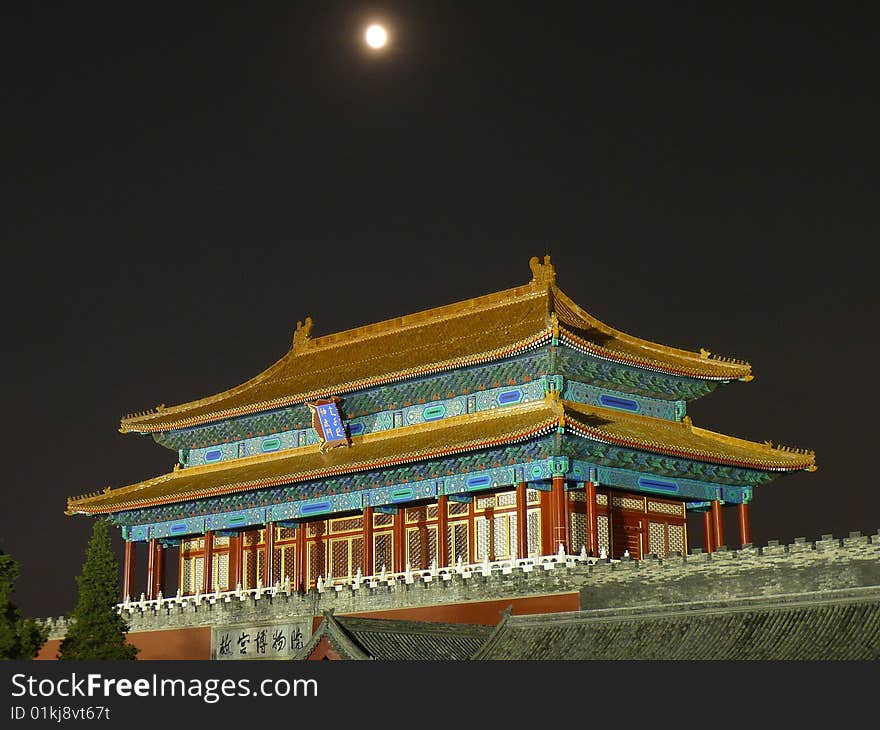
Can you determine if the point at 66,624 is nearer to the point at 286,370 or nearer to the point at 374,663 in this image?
the point at 286,370

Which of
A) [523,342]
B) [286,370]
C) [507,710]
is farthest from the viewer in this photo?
[286,370]

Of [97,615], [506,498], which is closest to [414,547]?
[506,498]

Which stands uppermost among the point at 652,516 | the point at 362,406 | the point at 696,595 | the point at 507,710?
the point at 362,406

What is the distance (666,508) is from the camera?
50.5m

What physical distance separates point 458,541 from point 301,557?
7.03m

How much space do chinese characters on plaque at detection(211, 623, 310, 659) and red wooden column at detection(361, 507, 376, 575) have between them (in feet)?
11.4

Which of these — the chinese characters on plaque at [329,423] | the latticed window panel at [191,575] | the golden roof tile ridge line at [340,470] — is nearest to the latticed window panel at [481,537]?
the golden roof tile ridge line at [340,470]

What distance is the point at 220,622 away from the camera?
162 feet

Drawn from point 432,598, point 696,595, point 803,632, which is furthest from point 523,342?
point 803,632

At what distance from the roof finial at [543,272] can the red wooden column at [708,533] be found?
9.37 metres

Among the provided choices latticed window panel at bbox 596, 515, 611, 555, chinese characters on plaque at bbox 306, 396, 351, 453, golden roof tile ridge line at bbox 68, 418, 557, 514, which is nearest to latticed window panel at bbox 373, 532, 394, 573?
golden roof tile ridge line at bbox 68, 418, 557, 514

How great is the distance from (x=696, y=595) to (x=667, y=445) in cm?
956

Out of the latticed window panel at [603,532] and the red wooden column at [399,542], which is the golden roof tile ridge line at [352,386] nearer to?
the red wooden column at [399,542]

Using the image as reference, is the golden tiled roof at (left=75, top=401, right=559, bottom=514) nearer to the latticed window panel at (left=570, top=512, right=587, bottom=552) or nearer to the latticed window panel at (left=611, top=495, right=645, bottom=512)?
the latticed window panel at (left=570, top=512, right=587, bottom=552)
